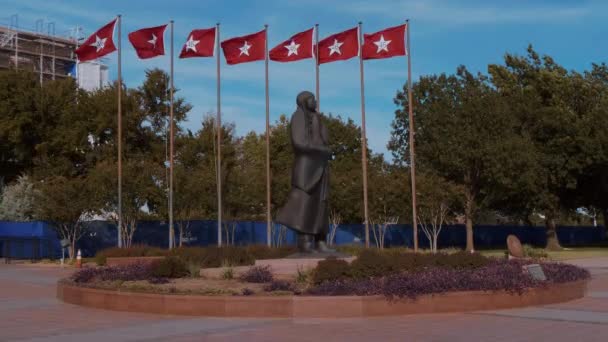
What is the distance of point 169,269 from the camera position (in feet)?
53.1

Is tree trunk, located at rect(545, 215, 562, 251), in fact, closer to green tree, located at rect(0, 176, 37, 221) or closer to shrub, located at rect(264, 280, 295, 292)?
green tree, located at rect(0, 176, 37, 221)

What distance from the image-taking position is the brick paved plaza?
1020cm

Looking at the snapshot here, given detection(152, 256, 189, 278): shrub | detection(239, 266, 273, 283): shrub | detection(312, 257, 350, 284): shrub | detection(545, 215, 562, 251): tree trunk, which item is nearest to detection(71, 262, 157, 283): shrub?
detection(152, 256, 189, 278): shrub

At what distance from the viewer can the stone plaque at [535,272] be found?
14125 mm

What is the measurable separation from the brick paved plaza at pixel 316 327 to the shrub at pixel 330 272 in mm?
1960

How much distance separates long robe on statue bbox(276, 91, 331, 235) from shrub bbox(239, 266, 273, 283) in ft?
7.09

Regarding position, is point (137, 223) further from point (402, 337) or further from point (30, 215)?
point (402, 337)

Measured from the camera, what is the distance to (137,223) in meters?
39.3

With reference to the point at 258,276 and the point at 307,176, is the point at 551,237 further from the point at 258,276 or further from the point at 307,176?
the point at 258,276

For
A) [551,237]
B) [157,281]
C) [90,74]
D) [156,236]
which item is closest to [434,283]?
[157,281]

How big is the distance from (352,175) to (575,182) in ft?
45.9

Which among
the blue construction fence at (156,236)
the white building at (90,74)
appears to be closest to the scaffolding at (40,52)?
the white building at (90,74)

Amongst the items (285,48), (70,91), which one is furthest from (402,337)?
(70,91)

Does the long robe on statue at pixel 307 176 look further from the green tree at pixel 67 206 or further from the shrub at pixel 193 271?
the green tree at pixel 67 206
